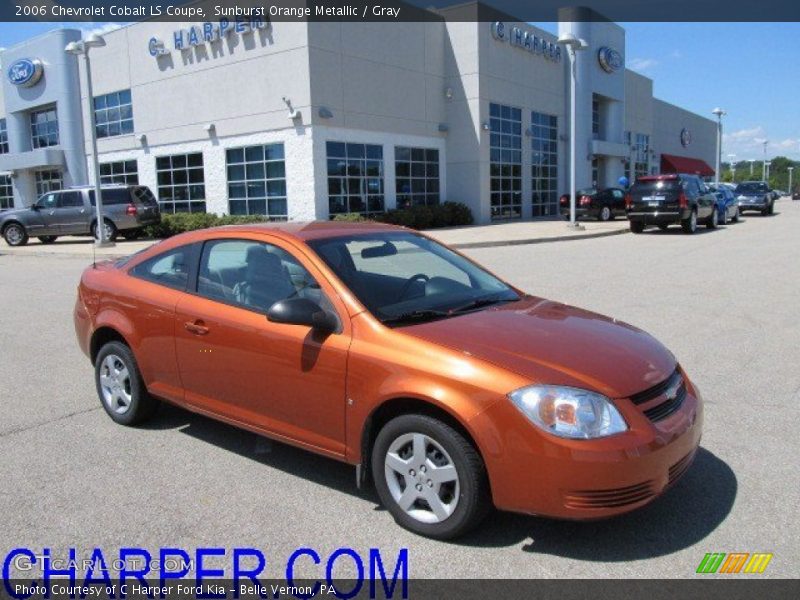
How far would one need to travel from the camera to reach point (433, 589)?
3.02 m

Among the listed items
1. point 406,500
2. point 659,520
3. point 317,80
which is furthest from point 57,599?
point 317,80

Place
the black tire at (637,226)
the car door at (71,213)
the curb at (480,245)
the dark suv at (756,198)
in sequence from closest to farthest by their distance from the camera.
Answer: the curb at (480,245)
the black tire at (637,226)
the car door at (71,213)
the dark suv at (756,198)

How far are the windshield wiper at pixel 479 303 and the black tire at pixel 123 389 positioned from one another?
2.35m

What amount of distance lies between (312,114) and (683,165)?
1746 inches

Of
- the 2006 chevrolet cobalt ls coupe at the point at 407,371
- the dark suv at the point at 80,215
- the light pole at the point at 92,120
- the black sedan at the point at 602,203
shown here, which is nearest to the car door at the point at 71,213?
the dark suv at the point at 80,215

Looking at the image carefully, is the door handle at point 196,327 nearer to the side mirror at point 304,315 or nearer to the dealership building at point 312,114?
the side mirror at point 304,315

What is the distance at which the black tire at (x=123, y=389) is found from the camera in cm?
495

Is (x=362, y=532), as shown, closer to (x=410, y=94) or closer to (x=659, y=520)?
(x=659, y=520)

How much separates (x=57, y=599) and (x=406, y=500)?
5.23 ft

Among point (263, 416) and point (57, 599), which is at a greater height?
point (263, 416)

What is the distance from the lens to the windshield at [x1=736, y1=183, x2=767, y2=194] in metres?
36.0

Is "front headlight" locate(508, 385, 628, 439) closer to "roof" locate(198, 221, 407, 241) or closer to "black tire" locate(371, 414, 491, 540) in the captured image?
"black tire" locate(371, 414, 491, 540)

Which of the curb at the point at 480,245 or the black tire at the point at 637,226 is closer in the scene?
the curb at the point at 480,245

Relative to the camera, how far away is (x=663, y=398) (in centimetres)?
346
